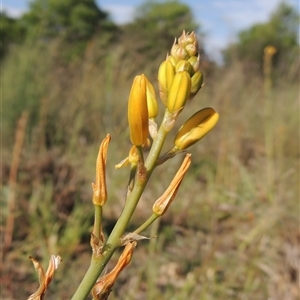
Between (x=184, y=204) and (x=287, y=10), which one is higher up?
(x=287, y=10)

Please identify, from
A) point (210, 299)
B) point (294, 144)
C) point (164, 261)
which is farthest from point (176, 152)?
point (294, 144)

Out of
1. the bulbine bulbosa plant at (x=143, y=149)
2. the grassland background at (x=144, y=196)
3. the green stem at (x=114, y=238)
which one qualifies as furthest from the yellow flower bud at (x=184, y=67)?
the grassland background at (x=144, y=196)

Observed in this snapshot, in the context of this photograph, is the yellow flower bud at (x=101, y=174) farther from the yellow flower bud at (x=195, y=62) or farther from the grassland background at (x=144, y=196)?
the grassland background at (x=144, y=196)

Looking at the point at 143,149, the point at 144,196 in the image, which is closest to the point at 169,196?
the point at 143,149

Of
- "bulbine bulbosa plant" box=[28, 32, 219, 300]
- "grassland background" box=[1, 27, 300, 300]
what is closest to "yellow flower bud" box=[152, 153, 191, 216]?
"bulbine bulbosa plant" box=[28, 32, 219, 300]

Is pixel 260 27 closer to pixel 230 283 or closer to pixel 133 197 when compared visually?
pixel 230 283

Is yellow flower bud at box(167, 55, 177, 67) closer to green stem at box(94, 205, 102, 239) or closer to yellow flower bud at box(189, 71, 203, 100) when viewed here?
yellow flower bud at box(189, 71, 203, 100)

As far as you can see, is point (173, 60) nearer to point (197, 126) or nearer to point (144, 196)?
point (197, 126)

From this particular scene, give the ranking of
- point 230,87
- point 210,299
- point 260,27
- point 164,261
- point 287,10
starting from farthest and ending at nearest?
point 260,27
point 287,10
point 230,87
point 164,261
point 210,299
